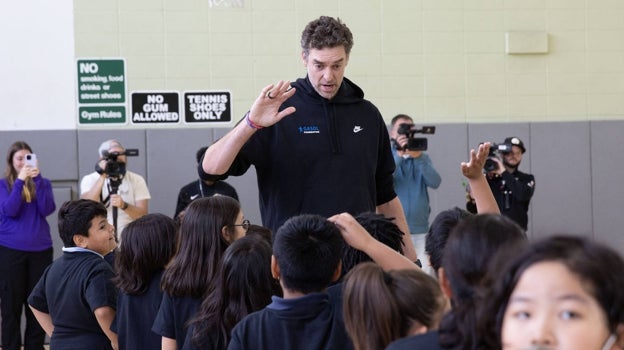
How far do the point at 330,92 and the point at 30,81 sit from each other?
4758mm

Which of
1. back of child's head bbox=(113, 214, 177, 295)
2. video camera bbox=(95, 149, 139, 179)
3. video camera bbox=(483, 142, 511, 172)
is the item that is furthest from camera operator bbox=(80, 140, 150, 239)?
back of child's head bbox=(113, 214, 177, 295)

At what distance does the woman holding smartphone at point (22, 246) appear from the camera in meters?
7.02

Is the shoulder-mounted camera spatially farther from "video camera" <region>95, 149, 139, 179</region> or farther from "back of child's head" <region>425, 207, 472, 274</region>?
"back of child's head" <region>425, 207, 472, 274</region>

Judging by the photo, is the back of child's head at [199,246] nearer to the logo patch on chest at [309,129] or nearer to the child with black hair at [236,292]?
the child with black hair at [236,292]

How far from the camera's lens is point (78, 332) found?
14.5ft

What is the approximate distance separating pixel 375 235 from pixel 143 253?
117 centimetres

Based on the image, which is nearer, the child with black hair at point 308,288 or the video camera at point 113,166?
the child with black hair at point 308,288

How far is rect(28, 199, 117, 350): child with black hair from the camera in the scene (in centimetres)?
435

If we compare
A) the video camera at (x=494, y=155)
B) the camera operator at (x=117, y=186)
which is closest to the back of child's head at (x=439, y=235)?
the video camera at (x=494, y=155)

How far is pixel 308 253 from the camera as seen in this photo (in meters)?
2.95

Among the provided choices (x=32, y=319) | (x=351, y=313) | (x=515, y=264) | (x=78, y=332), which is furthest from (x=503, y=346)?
(x=32, y=319)

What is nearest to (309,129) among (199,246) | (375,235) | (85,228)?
(375,235)

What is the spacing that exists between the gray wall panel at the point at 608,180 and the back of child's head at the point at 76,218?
5.12 meters

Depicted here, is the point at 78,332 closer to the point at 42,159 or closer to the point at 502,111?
the point at 42,159
